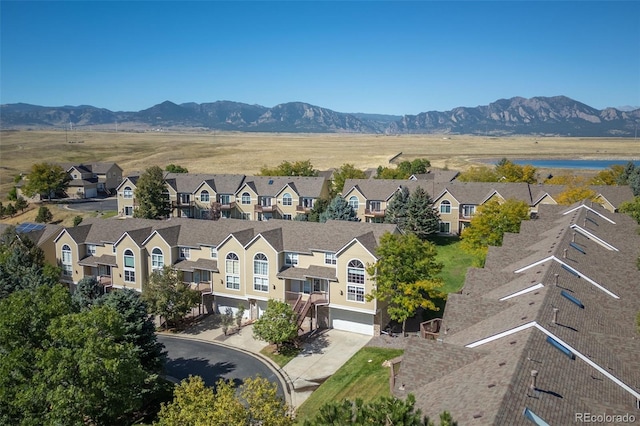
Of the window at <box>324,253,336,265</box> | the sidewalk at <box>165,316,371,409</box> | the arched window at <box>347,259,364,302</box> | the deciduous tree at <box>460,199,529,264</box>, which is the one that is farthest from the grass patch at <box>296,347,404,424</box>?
the deciduous tree at <box>460,199,529,264</box>

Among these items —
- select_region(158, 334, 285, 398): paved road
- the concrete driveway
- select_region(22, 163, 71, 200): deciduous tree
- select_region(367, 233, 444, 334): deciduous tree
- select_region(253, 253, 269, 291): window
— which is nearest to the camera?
the concrete driveway

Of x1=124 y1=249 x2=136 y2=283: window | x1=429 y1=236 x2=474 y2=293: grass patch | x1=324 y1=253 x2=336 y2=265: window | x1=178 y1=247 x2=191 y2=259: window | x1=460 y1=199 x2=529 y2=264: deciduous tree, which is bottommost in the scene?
x1=429 y1=236 x2=474 y2=293: grass patch

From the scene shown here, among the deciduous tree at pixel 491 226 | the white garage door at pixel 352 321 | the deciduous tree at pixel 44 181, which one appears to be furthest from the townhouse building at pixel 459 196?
the deciduous tree at pixel 44 181

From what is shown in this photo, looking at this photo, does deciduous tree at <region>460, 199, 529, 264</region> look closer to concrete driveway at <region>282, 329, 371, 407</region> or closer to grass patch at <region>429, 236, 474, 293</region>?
grass patch at <region>429, 236, 474, 293</region>

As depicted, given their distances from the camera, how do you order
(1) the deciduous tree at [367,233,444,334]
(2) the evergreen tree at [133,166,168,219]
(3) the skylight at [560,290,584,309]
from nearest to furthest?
1. (3) the skylight at [560,290,584,309]
2. (1) the deciduous tree at [367,233,444,334]
3. (2) the evergreen tree at [133,166,168,219]

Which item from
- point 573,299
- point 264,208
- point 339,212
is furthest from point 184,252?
point 573,299

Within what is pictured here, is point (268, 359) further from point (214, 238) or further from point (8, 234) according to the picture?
point (8, 234)

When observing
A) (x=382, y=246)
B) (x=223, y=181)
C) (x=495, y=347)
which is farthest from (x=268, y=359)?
(x=223, y=181)

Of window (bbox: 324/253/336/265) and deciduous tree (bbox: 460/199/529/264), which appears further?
deciduous tree (bbox: 460/199/529/264)

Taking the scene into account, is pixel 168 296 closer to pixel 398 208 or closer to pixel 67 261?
pixel 67 261
